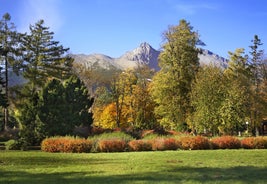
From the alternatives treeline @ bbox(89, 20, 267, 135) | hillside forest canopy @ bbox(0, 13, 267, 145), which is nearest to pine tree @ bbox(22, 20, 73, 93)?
hillside forest canopy @ bbox(0, 13, 267, 145)

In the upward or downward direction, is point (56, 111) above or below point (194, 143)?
above

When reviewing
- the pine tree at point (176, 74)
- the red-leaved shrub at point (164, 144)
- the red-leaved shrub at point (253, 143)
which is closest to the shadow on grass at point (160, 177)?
the red-leaved shrub at point (164, 144)

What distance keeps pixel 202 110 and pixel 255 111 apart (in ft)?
58.8

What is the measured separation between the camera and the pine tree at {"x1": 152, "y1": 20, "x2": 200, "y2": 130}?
131 ft

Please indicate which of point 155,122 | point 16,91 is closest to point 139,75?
point 155,122

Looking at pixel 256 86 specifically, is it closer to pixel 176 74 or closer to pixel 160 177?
pixel 176 74

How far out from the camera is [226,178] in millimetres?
10383

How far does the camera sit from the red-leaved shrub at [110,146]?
2194cm

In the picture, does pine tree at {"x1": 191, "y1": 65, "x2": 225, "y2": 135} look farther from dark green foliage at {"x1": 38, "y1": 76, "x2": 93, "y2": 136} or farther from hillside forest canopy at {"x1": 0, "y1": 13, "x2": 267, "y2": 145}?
→ dark green foliage at {"x1": 38, "y1": 76, "x2": 93, "y2": 136}

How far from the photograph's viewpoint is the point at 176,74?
4053 centimetres

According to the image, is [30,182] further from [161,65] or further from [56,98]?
[161,65]

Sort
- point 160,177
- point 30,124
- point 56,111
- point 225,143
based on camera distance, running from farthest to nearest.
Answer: point 56,111 < point 30,124 < point 225,143 < point 160,177

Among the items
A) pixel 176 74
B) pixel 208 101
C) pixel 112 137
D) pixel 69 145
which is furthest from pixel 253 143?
pixel 176 74

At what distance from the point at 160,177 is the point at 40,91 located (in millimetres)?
20365
